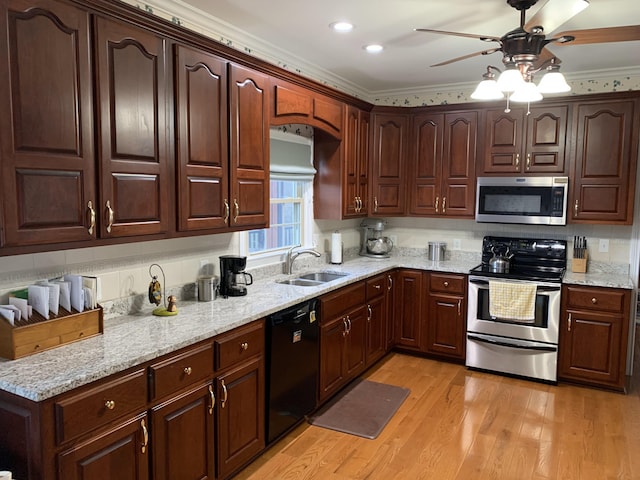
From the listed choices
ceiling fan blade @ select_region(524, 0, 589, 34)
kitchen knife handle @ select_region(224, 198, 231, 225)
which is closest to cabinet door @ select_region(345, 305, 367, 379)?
kitchen knife handle @ select_region(224, 198, 231, 225)

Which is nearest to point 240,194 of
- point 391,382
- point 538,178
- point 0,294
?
point 0,294

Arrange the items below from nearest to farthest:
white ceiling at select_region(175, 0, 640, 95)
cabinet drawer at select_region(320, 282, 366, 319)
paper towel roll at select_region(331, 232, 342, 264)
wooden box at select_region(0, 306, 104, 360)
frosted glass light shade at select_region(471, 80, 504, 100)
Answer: wooden box at select_region(0, 306, 104, 360) → frosted glass light shade at select_region(471, 80, 504, 100) → white ceiling at select_region(175, 0, 640, 95) → cabinet drawer at select_region(320, 282, 366, 319) → paper towel roll at select_region(331, 232, 342, 264)

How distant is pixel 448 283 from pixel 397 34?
84.6 inches

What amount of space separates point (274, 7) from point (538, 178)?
261 cm

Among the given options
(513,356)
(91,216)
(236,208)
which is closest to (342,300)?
(236,208)

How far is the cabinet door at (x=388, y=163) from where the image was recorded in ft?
14.8

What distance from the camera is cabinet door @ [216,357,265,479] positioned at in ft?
7.81

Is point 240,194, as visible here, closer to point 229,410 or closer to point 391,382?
point 229,410

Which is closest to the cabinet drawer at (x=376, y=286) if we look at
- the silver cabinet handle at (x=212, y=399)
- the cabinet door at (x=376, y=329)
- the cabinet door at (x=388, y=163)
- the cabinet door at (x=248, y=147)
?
the cabinet door at (x=376, y=329)

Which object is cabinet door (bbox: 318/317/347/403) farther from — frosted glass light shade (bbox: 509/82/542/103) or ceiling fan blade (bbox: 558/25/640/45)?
ceiling fan blade (bbox: 558/25/640/45)

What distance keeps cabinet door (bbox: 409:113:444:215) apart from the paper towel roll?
84 cm

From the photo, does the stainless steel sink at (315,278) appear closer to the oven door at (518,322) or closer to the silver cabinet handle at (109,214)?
the oven door at (518,322)

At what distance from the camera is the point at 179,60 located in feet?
7.77

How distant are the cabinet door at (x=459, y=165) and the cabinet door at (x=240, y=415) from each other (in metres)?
2.59
